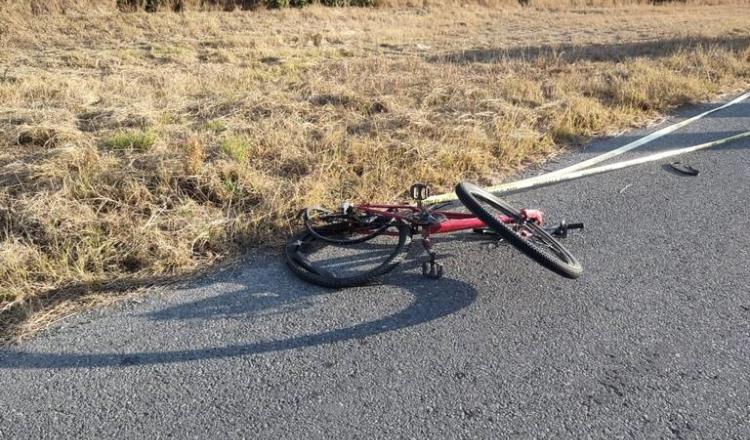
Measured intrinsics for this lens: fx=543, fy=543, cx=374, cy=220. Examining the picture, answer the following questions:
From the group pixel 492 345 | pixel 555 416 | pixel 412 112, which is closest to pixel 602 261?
pixel 492 345

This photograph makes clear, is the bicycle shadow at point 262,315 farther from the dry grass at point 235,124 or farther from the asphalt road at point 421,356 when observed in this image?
the dry grass at point 235,124

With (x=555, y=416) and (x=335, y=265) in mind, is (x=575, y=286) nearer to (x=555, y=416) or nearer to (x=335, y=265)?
(x=555, y=416)

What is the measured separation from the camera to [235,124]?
20.0ft

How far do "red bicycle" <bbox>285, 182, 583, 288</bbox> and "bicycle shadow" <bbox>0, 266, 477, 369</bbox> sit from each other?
154 mm

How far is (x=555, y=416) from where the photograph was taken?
8.10 feet

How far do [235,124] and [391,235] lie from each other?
2.96 meters

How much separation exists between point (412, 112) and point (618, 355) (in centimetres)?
447

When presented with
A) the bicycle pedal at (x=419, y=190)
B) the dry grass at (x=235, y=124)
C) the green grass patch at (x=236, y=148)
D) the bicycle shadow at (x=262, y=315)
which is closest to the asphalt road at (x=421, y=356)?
the bicycle shadow at (x=262, y=315)

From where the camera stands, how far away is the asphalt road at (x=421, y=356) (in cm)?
243

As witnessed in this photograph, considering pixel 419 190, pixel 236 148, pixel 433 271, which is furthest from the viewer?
pixel 236 148

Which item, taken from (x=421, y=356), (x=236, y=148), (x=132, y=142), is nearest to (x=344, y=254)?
(x=421, y=356)

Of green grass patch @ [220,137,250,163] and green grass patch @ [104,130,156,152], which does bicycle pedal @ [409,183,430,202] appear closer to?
green grass patch @ [220,137,250,163]

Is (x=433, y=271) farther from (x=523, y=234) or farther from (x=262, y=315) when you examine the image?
(x=262, y=315)

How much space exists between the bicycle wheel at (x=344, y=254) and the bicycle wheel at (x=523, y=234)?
1.65ft
